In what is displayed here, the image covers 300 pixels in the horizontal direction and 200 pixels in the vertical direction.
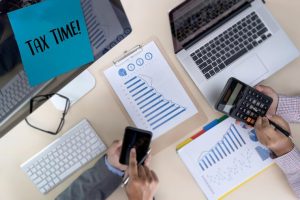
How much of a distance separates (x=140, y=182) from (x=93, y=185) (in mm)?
139

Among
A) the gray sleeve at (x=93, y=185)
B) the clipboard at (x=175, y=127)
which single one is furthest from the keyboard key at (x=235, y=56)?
the gray sleeve at (x=93, y=185)

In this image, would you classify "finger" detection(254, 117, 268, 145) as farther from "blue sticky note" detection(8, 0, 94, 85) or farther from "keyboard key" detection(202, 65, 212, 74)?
"blue sticky note" detection(8, 0, 94, 85)

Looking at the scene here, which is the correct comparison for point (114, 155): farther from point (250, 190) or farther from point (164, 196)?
point (250, 190)

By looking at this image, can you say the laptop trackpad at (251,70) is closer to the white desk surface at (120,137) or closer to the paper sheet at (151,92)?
the white desk surface at (120,137)

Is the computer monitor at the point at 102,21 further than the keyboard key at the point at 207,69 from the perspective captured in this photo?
No

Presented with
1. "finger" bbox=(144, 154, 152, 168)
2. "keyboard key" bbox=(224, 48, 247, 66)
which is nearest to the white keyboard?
"finger" bbox=(144, 154, 152, 168)

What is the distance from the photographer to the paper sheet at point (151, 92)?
2.88 ft

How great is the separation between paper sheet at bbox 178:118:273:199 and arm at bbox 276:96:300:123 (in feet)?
0.34

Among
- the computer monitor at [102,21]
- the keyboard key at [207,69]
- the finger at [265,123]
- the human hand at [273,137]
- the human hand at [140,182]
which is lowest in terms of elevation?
the human hand at [273,137]

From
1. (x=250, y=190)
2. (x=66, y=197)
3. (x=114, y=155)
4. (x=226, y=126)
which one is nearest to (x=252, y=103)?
(x=226, y=126)

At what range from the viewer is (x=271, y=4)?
91 cm

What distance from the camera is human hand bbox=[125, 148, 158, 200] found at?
2.53ft

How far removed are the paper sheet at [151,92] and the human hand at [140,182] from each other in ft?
0.35

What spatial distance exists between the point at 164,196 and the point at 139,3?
1.63ft
